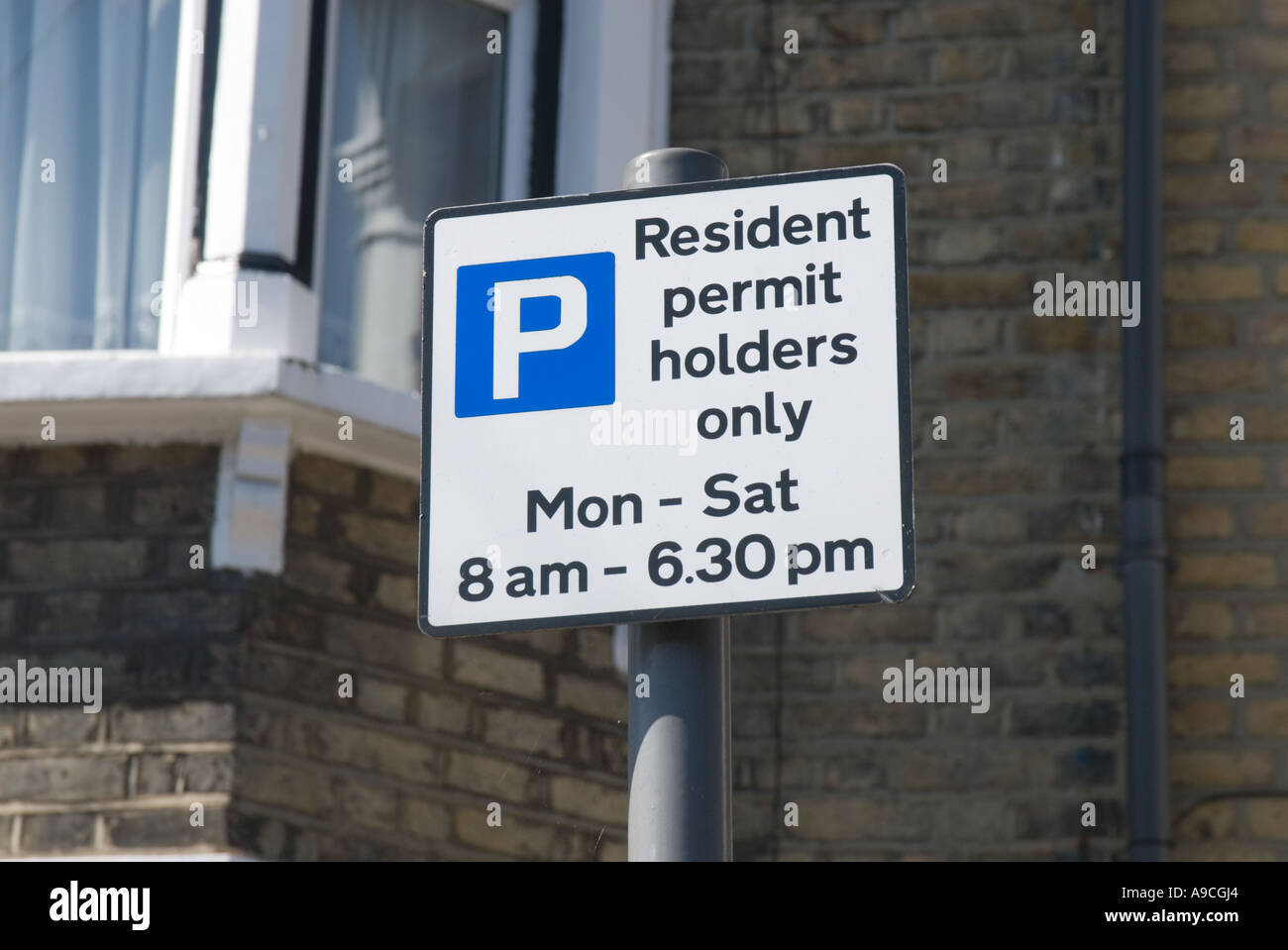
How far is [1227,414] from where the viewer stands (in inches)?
215

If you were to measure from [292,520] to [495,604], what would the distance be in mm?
2225

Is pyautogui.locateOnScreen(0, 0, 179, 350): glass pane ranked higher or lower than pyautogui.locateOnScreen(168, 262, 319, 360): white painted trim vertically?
higher

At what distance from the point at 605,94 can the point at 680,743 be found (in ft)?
11.3

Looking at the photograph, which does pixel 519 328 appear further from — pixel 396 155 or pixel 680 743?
pixel 396 155

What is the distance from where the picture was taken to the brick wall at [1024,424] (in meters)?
5.29

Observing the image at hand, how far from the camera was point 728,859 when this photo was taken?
97.2 inches

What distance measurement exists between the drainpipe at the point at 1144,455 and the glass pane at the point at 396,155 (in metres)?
1.67

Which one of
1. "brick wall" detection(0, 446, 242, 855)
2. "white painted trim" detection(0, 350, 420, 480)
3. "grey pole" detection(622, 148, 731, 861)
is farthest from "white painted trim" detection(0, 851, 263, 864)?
"grey pole" detection(622, 148, 731, 861)

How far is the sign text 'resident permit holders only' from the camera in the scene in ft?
8.33

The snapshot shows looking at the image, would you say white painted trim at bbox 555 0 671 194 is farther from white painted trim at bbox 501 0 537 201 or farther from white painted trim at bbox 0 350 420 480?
white painted trim at bbox 0 350 420 480

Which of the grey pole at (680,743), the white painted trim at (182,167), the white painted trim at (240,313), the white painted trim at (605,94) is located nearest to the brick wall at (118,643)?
the white painted trim at (240,313)

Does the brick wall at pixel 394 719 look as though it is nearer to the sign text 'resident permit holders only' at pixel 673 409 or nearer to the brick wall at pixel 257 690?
the brick wall at pixel 257 690

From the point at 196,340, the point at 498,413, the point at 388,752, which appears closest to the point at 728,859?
the point at 498,413

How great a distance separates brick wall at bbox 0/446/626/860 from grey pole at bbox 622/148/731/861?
208cm
